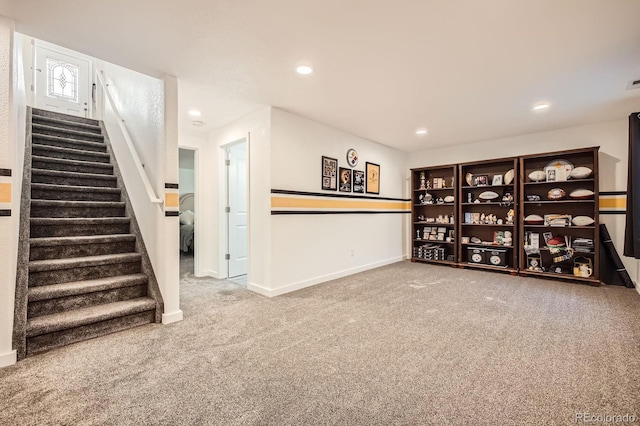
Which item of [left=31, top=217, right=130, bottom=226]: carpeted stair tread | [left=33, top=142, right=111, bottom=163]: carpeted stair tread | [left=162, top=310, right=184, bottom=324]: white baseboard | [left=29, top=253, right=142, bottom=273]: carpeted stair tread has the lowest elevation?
[left=162, top=310, right=184, bottom=324]: white baseboard

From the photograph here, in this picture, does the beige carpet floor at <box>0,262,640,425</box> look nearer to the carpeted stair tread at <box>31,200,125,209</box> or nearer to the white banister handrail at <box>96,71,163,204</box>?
the white banister handrail at <box>96,71,163,204</box>

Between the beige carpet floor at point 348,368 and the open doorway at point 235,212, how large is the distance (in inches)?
53.7

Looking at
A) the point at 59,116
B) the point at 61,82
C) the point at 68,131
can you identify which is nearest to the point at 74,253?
the point at 68,131

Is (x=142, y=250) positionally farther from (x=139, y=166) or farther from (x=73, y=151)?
(x=73, y=151)

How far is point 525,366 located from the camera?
6.15 feet

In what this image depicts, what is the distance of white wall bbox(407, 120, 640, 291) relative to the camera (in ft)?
13.2

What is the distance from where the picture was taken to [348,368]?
6.08ft

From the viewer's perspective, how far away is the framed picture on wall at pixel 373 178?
506 cm

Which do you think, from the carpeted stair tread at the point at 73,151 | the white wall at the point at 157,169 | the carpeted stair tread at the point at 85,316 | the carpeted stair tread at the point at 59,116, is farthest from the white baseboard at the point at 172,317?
the carpeted stair tread at the point at 59,116

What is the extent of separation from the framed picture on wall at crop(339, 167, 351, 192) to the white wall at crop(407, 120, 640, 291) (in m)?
2.72

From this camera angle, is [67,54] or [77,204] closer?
[77,204]

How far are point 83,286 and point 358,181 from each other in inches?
149

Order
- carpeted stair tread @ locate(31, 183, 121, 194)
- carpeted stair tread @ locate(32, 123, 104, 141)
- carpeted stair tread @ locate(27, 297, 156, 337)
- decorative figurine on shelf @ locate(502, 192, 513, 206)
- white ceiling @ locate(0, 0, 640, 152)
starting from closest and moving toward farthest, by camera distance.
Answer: white ceiling @ locate(0, 0, 640, 152) → carpeted stair tread @ locate(27, 297, 156, 337) → carpeted stair tread @ locate(31, 183, 121, 194) → carpeted stair tread @ locate(32, 123, 104, 141) → decorative figurine on shelf @ locate(502, 192, 513, 206)

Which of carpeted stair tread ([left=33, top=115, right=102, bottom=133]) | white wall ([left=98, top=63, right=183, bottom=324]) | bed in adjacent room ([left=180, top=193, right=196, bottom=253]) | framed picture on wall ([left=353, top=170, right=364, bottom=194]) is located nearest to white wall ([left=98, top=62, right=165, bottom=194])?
white wall ([left=98, top=63, right=183, bottom=324])
